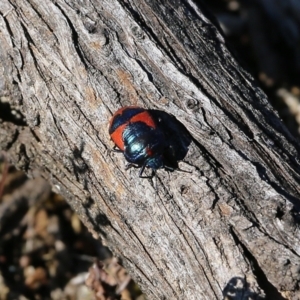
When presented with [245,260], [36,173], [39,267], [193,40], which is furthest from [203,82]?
[39,267]

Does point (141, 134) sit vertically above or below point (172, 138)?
below

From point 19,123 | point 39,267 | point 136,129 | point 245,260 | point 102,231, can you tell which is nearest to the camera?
point 245,260

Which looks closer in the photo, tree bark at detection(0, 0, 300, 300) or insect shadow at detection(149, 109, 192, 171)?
tree bark at detection(0, 0, 300, 300)

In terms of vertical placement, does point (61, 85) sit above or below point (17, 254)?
above

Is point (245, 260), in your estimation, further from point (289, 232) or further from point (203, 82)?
point (203, 82)
